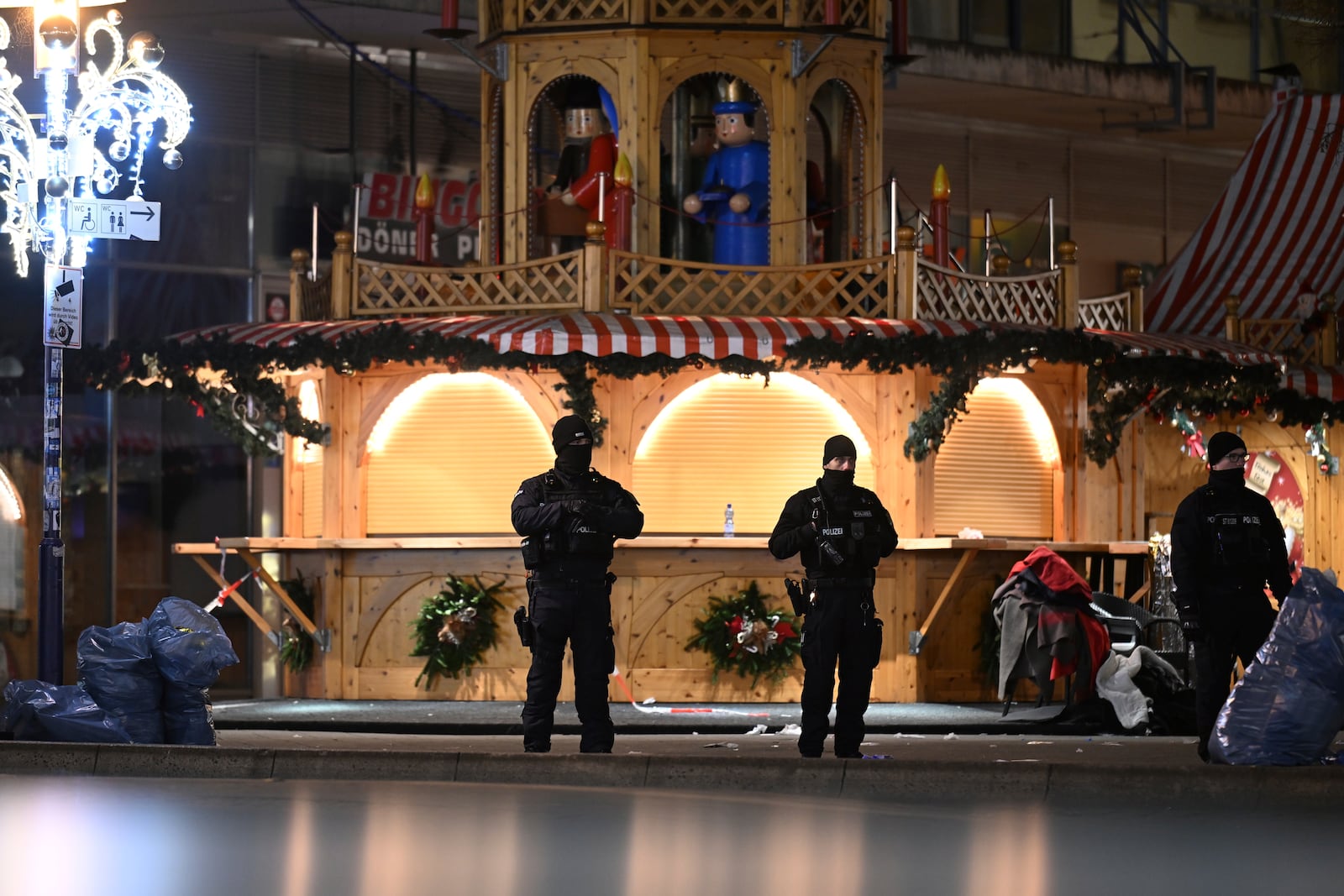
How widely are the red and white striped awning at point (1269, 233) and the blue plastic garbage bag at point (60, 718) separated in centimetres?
1509

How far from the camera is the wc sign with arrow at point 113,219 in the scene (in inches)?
587

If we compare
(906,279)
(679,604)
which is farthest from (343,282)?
(906,279)

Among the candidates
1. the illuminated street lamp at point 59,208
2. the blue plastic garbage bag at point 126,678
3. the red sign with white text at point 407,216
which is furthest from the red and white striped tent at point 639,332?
the blue plastic garbage bag at point 126,678

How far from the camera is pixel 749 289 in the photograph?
19766mm

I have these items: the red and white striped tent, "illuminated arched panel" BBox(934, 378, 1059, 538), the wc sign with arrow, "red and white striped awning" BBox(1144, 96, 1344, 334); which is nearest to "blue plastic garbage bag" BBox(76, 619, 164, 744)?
the wc sign with arrow

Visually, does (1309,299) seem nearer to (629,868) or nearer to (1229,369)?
(1229,369)

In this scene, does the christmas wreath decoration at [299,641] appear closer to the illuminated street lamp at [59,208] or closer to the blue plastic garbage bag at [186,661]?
the illuminated street lamp at [59,208]

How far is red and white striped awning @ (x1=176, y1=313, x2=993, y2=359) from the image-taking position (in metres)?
18.5

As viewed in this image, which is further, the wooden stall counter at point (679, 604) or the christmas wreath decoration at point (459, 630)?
the christmas wreath decoration at point (459, 630)

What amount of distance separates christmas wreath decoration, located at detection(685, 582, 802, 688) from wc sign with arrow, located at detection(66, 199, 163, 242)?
6413mm

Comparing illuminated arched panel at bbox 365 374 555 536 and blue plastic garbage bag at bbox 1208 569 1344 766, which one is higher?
illuminated arched panel at bbox 365 374 555 536

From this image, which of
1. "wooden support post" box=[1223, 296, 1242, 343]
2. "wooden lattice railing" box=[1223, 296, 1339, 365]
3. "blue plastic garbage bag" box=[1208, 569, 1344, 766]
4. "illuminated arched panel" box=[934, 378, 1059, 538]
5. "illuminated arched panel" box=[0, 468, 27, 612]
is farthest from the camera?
"wooden support post" box=[1223, 296, 1242, 343]

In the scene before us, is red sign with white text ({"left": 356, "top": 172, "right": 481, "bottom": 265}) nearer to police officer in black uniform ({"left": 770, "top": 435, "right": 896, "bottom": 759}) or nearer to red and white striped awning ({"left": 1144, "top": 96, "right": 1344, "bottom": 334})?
red and white striped awning ({"left": 1144, "top": 96, "right": 1344, "bottom": 334})

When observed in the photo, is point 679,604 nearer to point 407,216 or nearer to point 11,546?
point 407,216
